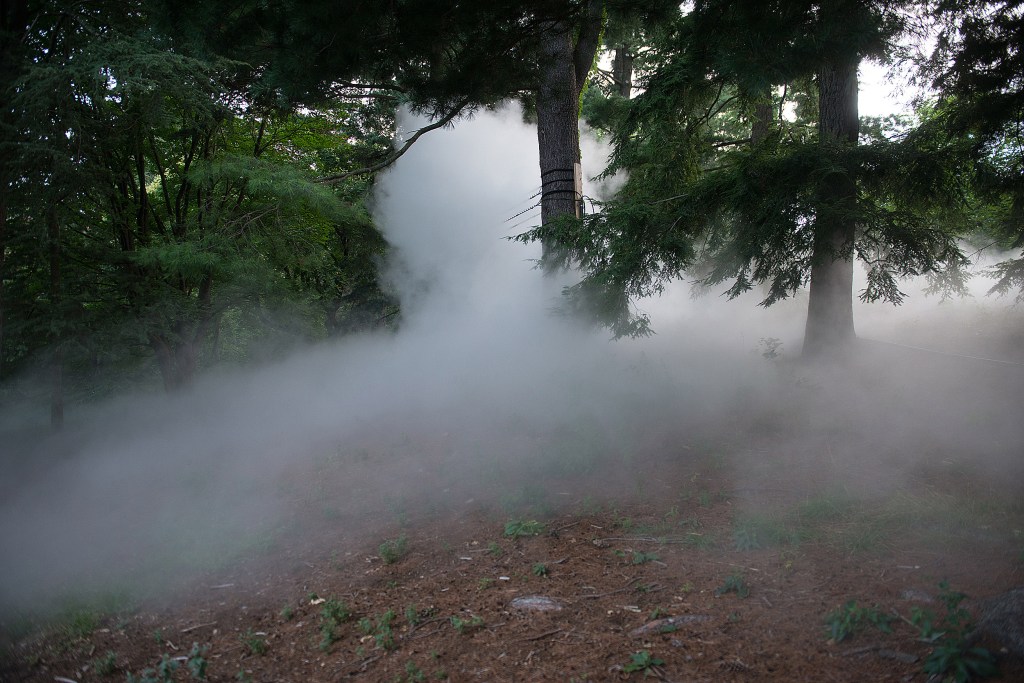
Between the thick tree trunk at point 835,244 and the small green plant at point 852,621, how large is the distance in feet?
12.9

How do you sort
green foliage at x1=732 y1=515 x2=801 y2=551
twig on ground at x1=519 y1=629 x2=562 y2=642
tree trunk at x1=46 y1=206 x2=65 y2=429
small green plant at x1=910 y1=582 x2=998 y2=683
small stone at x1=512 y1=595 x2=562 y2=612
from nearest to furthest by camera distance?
small green plant at x1=910 y1=582 x2=998 y2=683 → twig on ground at x1=519 y1=629 x2=562 y2=642 → small stone at x1=512 y1=595 x2=562 y2=612 → green foliage at x1=732 y1=515 x2=801 y2=551 → tree trunk at x1=46 y1=206 x2=65 y2=429

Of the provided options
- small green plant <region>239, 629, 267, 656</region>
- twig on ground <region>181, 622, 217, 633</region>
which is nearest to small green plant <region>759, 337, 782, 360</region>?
small green plant <region>239, 629, 267, 656</region>

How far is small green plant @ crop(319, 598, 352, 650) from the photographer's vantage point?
439 cm

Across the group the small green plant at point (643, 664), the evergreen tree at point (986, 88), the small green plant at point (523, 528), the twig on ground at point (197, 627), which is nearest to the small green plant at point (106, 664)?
the twig on ground at point (197, 627)

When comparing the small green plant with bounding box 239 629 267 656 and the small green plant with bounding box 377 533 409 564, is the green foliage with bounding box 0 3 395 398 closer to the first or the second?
the small green plant with bounding box 377 533 409 564

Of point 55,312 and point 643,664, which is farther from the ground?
point 55,312

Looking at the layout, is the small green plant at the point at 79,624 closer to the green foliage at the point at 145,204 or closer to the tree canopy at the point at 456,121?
the tree canopy at the point at 456,121

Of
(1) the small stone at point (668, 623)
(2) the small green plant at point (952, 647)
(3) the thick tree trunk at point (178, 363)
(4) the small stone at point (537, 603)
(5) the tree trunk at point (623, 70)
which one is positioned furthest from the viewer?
(5) the tree trunk at point (623, 70)

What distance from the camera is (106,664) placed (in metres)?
4.42

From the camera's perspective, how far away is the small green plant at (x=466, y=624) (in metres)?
4.24

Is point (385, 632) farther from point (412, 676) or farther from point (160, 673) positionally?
point (160, 673)

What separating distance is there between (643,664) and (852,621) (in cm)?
118

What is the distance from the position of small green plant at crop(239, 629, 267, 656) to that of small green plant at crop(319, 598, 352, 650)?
1.31 feet

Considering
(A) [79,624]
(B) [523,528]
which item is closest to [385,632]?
(B) [523,528]
